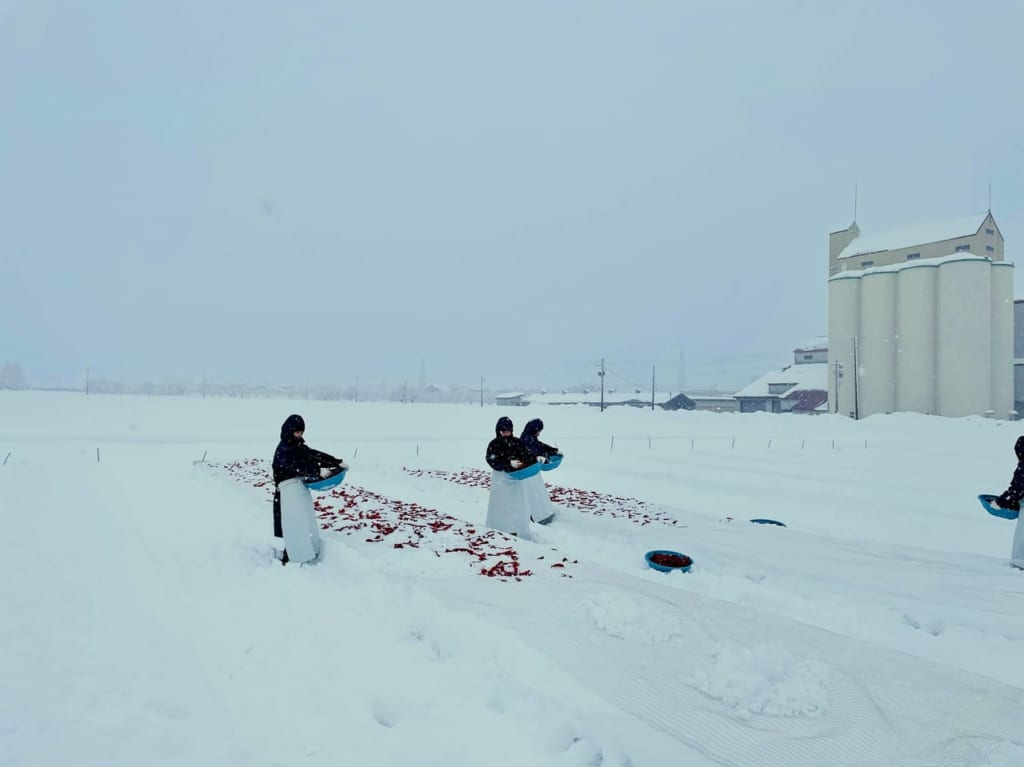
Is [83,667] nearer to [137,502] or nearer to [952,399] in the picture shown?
[137,502]

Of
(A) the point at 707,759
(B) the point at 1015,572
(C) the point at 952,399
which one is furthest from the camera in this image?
(C) the point at 952,399

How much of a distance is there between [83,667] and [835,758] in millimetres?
5771

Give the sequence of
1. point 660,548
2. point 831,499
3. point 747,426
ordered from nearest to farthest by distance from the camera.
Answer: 1. point 660,548
2. point 831,499
3. point 747,426

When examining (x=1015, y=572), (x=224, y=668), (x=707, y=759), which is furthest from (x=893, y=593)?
(x=224, y=668)

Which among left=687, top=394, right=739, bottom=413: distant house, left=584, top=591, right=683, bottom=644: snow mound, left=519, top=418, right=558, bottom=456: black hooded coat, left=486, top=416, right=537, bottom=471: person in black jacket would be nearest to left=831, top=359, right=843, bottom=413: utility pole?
left=687, top=394, right=739, bottom=413: distant house

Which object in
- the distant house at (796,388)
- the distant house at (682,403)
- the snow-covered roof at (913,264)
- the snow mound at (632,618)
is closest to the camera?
Result: the snow mound at (632,618)

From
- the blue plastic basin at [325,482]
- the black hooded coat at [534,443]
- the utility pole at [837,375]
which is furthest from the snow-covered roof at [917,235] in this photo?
the blue plastic basin at [325,482]

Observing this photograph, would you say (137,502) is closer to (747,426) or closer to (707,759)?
(707,759)

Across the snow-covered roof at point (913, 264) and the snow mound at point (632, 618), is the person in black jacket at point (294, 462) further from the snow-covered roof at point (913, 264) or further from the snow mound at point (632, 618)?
the snow-covered roof at point (913, 264)

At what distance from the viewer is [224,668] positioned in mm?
4680

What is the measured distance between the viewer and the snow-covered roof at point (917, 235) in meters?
47.6

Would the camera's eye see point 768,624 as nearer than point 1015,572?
Yes

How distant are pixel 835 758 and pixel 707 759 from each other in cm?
87

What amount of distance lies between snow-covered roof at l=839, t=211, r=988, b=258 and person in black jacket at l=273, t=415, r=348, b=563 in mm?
58034
